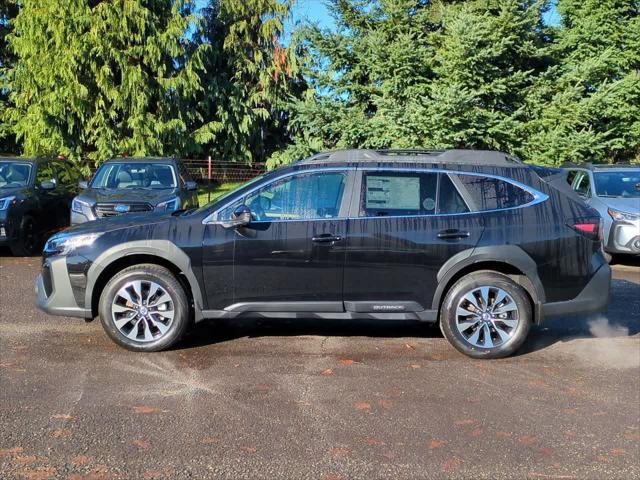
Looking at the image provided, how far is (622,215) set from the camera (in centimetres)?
996

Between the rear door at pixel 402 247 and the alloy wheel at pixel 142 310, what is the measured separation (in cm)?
157

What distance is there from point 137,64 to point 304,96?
5409 mm

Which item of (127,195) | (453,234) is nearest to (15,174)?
(127,195)

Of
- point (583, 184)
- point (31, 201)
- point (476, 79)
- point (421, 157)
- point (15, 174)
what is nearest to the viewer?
point (421, 157)

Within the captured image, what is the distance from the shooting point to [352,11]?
19031mm

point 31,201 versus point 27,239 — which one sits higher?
point 31,201

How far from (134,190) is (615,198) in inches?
318

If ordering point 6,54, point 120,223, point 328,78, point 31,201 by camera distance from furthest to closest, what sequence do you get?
point 6,54, point 328,78, point 31,201, point 120,223

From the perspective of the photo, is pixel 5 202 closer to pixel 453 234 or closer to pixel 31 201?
pixel 31 201

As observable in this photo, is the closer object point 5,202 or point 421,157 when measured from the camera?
point 421,157

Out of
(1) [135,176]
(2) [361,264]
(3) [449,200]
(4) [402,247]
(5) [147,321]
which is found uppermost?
(1) [135,176]

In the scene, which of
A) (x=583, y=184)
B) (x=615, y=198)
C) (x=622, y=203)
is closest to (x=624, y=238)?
(x=622, y=203)

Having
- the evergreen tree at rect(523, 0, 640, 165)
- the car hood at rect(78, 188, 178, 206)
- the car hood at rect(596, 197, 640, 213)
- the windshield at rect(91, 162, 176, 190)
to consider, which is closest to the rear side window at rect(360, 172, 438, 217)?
the car hood at rect(78, 188, 178, 206)

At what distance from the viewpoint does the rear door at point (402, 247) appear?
5340 millimetres
